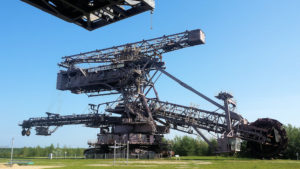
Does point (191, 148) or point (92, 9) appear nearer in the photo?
point (92, 9)

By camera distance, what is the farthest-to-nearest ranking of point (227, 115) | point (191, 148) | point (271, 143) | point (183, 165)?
1. point (191, 148)
2. point (271, 143)
3. point (227, 115)
4. point (183, 165)

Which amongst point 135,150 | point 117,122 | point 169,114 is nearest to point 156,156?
point 135,150

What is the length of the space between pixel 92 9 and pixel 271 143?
131 ft

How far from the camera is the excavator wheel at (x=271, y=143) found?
39.7 m

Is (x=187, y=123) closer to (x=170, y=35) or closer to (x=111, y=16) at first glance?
(x=170, y=35)

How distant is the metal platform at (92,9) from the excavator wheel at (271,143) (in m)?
37.2

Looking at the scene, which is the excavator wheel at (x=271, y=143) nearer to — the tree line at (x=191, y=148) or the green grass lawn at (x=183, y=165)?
the tree line at (x=191, y=148)

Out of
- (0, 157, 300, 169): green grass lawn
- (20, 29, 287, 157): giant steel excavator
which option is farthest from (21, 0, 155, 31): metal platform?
(20, 29, 287, 157): giant steel excavator

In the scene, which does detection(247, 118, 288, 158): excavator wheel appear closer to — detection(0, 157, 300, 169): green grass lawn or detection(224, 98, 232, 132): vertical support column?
detection(224, 98, 232, 132): vertical support column

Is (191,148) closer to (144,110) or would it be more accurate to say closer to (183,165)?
(144,110)

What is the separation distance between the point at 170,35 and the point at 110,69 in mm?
13054

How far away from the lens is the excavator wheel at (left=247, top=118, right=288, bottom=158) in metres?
39.7

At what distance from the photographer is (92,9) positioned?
7062 mm

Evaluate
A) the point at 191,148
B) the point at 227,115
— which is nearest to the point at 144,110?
the point at 227,115
